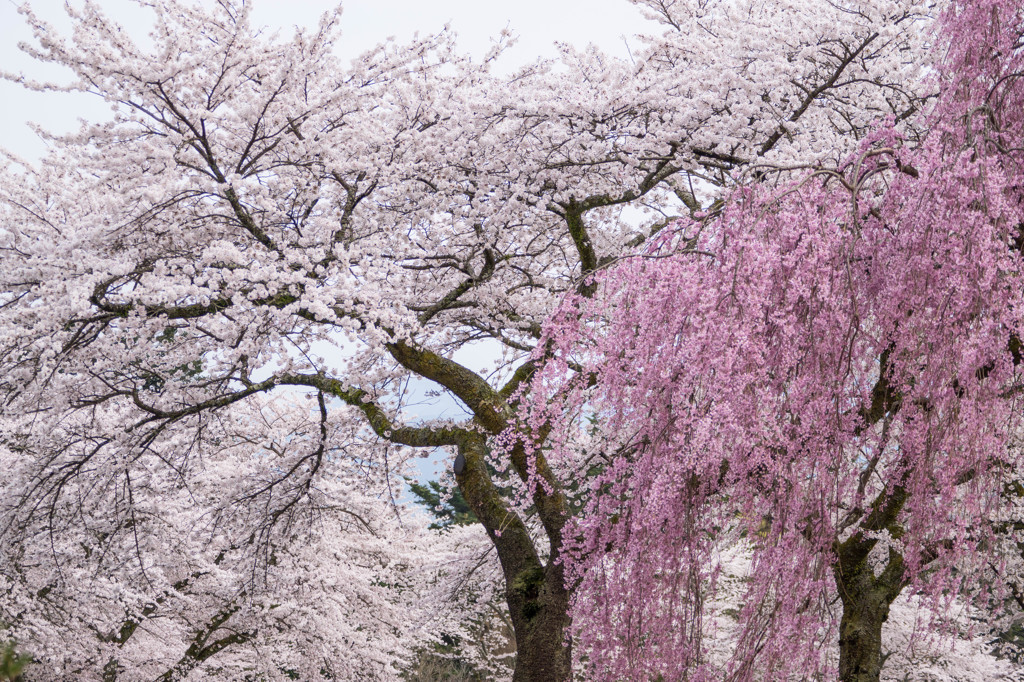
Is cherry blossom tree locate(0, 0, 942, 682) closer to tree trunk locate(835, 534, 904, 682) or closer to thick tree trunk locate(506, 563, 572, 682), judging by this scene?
thick tree trunk locate(506, 563, 572, 682)

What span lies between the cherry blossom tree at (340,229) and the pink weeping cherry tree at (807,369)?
1585mm

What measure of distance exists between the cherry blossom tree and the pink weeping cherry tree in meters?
1.58

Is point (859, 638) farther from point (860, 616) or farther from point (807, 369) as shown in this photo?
point (807, 369)

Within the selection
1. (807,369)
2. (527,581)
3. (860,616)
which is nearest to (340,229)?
(527,581)

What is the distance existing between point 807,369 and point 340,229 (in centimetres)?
455

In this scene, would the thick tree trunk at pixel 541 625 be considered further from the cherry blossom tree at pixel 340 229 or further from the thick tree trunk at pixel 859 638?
the thick tree trunk at pixel 859 638

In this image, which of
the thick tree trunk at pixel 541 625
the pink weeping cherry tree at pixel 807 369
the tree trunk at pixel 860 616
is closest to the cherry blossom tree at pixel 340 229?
the thick tree trunk at pixel 541 625

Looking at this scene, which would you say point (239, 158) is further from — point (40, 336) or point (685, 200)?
point (685, 200)

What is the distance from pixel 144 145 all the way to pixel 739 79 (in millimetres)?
4583

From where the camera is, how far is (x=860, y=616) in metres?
7.46

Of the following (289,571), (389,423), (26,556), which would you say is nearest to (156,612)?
(289,571)

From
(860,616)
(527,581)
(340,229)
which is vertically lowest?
(527,581)

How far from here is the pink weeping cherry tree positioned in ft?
10.5

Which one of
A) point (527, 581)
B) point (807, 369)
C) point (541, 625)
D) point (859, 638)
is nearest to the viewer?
point (807, 369)
